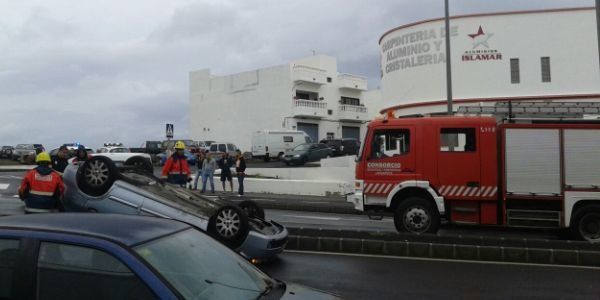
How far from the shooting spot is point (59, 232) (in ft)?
10.2

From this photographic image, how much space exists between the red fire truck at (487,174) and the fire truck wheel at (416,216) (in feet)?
0.07

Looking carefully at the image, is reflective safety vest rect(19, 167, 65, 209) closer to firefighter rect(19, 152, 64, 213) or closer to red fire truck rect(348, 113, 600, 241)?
firefighter rect(19, 152, 64, 213)

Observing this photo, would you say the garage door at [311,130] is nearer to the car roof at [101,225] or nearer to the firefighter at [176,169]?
the firefighter at [176,169]

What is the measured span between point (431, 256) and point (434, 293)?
92.7 inches

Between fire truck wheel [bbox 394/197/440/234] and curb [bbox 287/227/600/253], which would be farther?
fire truck wheel [bbox 394/197/440/234]

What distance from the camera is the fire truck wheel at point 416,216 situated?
11062mm

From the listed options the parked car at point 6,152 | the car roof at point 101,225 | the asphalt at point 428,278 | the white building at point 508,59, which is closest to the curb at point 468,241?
the asphalt at point 428,278

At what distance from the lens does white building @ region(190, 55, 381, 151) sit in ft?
163

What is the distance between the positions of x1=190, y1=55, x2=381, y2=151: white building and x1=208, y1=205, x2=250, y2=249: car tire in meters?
41.2

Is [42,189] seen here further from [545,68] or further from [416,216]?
[545,68]

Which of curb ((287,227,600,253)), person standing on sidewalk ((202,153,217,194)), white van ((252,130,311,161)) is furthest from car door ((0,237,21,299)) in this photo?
white van ((252,130,311,161))

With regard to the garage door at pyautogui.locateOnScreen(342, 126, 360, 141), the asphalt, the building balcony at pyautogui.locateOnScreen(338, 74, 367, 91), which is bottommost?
the asphalt

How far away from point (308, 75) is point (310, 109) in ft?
10.3

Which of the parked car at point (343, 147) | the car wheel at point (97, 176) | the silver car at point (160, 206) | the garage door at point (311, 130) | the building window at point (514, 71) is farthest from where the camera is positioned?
the garage door at point (311, 130)
